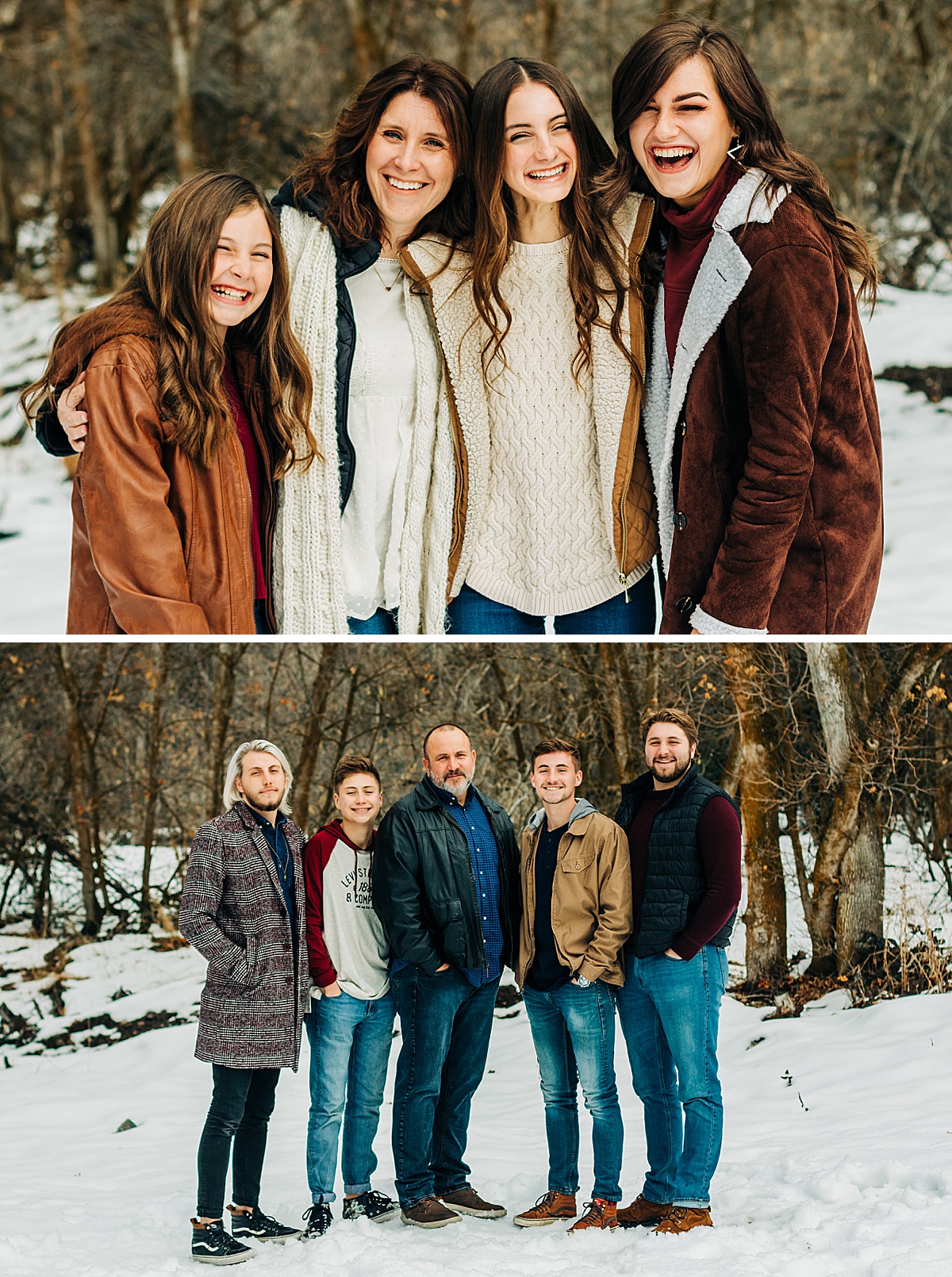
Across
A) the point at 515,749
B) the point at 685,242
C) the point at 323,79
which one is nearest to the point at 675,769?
the point at 685,242

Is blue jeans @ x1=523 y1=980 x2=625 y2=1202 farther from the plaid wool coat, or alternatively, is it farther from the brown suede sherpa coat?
the brown suede sherpa coat

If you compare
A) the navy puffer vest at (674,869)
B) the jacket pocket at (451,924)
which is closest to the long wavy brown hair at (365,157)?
the navy puffer vest at (674,869)

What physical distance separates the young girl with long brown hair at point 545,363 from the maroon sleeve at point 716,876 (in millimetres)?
647

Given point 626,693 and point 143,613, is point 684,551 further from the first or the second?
point 626,693

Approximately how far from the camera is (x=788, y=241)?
8.95 ft

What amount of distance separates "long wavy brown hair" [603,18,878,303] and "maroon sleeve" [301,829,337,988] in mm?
2211

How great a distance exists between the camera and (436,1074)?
3605mm

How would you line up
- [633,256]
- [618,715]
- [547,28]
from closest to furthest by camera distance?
[633,256] < [618,715] < [547,28]

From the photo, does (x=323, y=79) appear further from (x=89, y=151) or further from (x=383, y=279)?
(x=383, y=279)

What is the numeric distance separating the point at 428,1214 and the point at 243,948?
3.26 ft

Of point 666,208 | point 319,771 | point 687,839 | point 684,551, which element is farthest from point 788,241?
point 319,771

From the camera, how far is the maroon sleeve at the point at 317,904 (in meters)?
3.60

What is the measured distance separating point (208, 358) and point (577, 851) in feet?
5.81

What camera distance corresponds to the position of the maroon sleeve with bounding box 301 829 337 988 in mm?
3602
